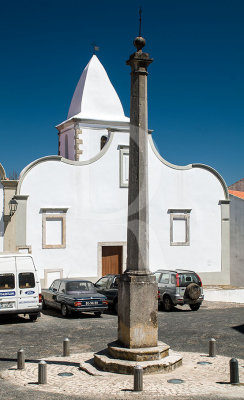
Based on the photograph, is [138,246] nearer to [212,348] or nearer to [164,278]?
[212,348]

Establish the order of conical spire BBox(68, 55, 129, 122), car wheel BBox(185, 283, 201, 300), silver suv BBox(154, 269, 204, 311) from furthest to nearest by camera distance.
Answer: conical spire BBox(68, 55, 129, 122) < silver suv BBox(154, 269, 204, 311) < car wheel BBox(185, 283, 201, 300)

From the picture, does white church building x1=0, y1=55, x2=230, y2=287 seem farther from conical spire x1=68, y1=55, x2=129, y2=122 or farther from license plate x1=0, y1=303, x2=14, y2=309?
license plate x1=0, y1=303, x2=14, y2=309

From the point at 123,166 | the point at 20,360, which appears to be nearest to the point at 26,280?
the point at 20,360

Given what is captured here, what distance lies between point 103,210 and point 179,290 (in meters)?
6.56

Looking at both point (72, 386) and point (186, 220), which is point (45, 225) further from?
point (72, 386)

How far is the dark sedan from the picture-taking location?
1894cm

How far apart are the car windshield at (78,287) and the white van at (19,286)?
1.78m

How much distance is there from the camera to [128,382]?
10.2 meters

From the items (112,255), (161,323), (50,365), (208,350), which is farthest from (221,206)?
(50,365)

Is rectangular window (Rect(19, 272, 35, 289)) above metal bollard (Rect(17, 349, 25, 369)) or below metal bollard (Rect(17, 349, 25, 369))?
above

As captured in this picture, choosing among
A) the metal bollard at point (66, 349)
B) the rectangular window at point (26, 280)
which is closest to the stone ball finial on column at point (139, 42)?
the metal bollard at point (66, 349)

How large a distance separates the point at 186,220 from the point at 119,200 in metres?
3.89

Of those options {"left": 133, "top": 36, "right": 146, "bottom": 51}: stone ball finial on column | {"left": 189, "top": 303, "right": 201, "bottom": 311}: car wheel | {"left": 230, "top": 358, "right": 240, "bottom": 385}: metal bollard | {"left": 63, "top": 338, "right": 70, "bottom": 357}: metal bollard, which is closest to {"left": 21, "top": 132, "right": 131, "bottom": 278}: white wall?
{"left": 189, "top": 303, "right": 201, "bottom": 311}: car wheel

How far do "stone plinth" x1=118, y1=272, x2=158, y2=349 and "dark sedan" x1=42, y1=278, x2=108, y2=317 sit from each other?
7.51m
